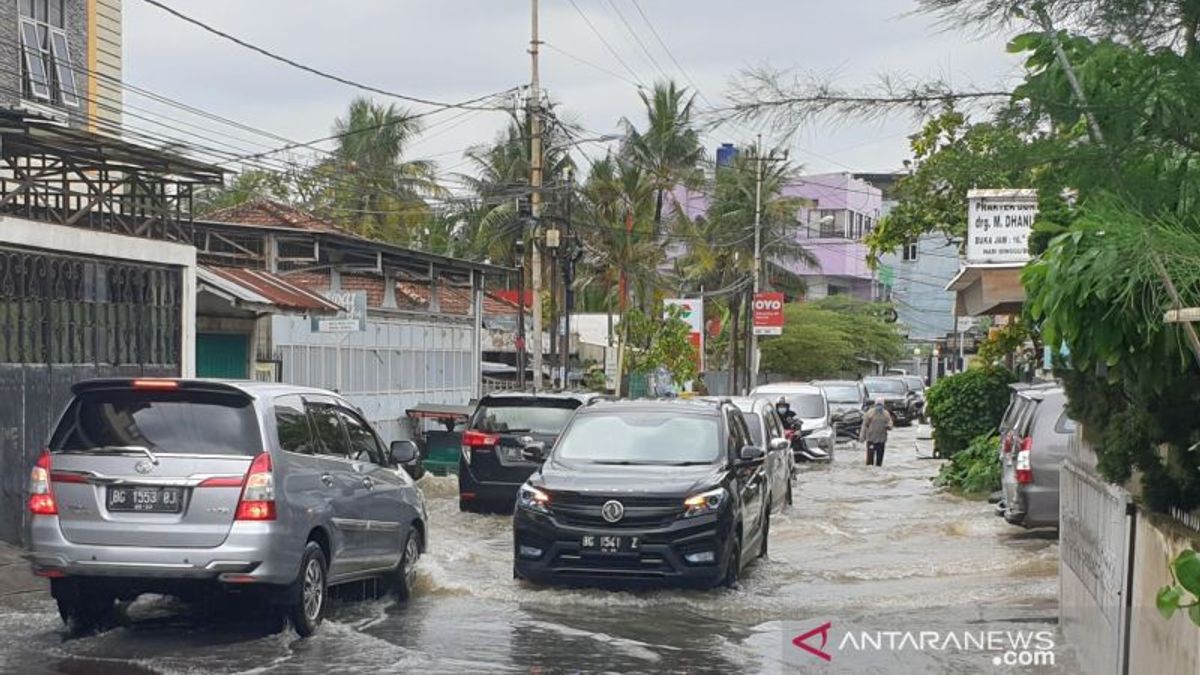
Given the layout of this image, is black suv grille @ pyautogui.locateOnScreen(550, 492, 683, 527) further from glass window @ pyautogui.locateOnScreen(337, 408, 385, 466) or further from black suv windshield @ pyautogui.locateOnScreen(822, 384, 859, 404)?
black suv windshield @ pyautogui.locateOnScreen(822, 384, 859, 404)

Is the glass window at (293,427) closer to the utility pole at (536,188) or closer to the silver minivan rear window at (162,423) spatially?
the silver minivan rear window at (162,423)

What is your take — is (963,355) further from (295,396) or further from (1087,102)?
(1087,102)

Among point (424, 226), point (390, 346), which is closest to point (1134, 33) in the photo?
point (390, 346)

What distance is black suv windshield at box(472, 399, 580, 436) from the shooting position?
20656mm

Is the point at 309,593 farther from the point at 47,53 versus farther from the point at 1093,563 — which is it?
the point at 47,53

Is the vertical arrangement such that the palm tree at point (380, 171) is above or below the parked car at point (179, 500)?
above

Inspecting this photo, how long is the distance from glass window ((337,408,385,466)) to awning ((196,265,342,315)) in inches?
390

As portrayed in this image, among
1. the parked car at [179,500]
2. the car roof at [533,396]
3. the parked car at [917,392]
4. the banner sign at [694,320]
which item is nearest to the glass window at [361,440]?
the parked car at [179,500]

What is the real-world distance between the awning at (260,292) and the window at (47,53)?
10.4 feet

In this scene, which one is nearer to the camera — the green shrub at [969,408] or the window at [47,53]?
the window at [47,53]

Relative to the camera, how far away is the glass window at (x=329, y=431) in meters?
11.9

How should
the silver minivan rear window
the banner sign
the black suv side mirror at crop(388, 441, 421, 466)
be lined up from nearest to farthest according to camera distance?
the silver minivan rear window, the black suv side mirror at crop(388, 441, 421, 466), the banner sign

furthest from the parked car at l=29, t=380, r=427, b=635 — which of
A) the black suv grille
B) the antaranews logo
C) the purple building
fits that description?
the purple building

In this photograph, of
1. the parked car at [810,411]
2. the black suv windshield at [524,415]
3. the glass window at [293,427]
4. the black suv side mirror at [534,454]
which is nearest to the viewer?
the glass window at [293,427]
